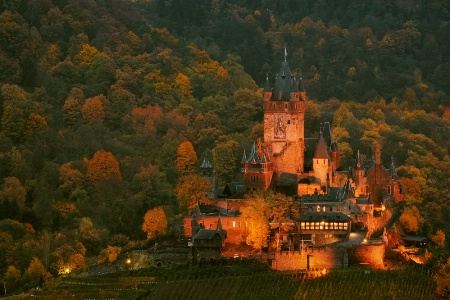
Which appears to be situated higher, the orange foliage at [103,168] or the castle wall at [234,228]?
the orange foliage at [103,168]

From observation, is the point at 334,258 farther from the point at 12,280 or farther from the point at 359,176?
the point at 12,280

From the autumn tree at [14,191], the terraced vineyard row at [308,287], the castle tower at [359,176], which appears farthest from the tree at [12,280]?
the castle tower at [359,176]

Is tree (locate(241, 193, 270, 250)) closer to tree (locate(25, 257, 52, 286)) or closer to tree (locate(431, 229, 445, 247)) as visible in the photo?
tree (locate(431, 229, 445, 247))

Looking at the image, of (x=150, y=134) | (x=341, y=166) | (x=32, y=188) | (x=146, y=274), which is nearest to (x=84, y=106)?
(x=150, y=134)

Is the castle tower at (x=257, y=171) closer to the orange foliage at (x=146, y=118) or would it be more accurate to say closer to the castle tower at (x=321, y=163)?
the castle tower at (x=321, y=163)

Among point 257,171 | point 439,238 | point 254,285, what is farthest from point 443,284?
point 257,171

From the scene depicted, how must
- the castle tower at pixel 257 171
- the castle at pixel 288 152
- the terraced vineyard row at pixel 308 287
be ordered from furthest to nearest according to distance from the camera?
1. the castle at pixel 288 152
2. the castle tower at pixel 257 171
3. the terraced vineyard row at pixel 308 287
